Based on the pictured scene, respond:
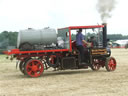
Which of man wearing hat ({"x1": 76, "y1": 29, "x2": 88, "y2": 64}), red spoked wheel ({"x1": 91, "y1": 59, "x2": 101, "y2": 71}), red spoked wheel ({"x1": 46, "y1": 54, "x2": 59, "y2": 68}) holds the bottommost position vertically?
red spoked wheel ({"x1": 91, "y1": 59, "x2": 101, "y2": 71})

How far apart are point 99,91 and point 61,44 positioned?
16.0 feet

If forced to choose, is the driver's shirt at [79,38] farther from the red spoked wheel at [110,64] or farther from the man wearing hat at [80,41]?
the red spoked wheel at [110,64]

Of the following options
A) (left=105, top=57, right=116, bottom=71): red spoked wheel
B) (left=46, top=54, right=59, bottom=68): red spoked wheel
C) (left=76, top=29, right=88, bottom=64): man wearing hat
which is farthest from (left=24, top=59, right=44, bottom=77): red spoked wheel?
(left=105, top=57, right=116, bottom=71): red spoked wheel

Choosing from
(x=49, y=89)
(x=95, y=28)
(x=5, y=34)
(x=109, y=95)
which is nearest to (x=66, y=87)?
(x=49, y=89)

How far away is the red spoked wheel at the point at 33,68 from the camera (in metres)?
11.5

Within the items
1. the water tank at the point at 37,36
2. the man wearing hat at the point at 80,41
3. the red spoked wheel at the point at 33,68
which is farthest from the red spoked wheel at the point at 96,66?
the red spoked wheel at the point at 33,68

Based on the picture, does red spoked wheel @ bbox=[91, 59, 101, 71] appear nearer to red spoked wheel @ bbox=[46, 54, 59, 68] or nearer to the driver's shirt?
the driver's shirt

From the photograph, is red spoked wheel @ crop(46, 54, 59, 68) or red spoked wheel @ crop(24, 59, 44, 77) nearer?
red spoked wheel @ crop(24, 59, 44, 77)

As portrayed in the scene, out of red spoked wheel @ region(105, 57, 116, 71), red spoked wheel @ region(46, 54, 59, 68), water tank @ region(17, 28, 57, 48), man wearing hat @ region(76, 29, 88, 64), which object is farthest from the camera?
red spoked wheel @ region(105, 57, 116, 71)

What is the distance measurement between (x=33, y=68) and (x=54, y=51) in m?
1.10

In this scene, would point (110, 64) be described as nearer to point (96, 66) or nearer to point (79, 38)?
point (96, 66)

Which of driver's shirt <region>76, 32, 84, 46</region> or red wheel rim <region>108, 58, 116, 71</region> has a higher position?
driver's shirt <region>76, 32, 84, 46</region>

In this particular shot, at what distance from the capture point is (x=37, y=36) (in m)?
11.6

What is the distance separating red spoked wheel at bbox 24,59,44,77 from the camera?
1145 centimetres
